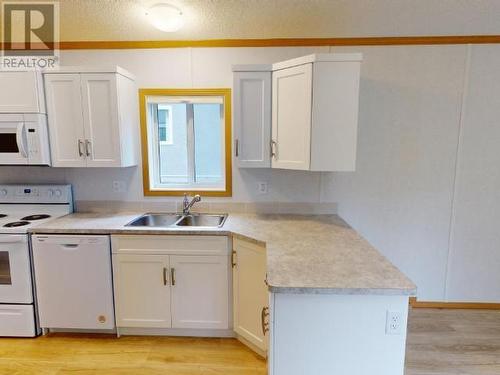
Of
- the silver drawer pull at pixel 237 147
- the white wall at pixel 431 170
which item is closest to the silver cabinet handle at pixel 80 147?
the silver drawer pull at pixel 237 147

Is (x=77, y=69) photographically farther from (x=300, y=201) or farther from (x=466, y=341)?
(x=466, y=341)

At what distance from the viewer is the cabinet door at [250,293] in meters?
1.97

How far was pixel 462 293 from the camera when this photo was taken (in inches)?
107

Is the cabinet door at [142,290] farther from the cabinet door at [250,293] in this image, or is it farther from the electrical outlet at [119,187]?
the electrical outlet at [119,187]

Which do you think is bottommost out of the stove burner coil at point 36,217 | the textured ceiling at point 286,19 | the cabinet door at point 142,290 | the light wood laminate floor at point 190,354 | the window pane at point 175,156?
the light wood laminate floor at point 190,354

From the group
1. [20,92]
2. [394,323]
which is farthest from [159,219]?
[394,323]

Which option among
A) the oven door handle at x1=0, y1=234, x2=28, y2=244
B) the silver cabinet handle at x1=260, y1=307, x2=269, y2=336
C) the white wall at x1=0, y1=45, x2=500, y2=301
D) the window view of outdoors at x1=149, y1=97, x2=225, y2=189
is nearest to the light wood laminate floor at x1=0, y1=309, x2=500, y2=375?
the silver cabinet handle at x1=260, y1=307, x2=269, y2=336

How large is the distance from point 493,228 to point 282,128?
2154 mm

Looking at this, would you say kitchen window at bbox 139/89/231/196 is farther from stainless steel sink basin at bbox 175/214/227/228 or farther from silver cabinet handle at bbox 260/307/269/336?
silver cabinet handle at bbox 260/307/269/336

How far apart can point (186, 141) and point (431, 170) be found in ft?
7.43

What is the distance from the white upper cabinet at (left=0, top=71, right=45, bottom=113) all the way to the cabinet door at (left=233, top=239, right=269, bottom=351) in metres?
1.94

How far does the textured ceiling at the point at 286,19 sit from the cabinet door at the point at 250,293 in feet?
5.49

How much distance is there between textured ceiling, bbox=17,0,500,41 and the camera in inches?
79.5

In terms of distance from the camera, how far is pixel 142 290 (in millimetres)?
2256
